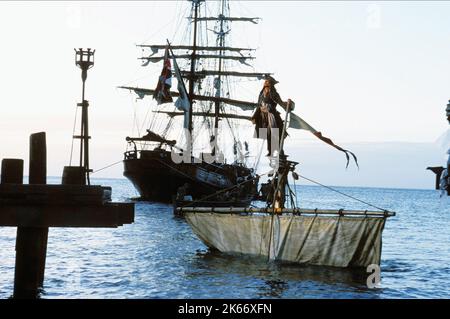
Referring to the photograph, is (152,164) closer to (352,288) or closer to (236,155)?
(236,155)

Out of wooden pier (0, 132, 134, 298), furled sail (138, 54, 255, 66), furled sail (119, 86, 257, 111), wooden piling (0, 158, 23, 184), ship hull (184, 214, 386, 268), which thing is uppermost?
furled sail (138, 54, 255, 66)

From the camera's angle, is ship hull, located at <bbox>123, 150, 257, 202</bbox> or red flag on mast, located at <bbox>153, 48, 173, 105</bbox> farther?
ship hull, located at <bbox>123, 150, 257, 202</bbox>

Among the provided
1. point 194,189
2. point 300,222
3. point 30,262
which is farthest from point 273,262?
point 194,189

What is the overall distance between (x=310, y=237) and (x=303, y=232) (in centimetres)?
30

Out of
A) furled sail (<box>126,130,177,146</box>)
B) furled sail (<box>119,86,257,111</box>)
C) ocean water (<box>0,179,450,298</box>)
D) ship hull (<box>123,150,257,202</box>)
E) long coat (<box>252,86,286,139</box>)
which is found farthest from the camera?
furled sail (<box>119,86,257,111</box>)

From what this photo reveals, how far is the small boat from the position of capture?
1870 cm

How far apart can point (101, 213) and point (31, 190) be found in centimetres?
120

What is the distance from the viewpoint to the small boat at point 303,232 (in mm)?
18703

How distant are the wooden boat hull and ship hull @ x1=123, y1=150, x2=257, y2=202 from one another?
40.7 m

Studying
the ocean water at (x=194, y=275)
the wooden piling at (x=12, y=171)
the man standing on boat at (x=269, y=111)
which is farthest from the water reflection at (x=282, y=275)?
the wooden piling at (x=12, y=171)

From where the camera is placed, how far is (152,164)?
62.6 metres

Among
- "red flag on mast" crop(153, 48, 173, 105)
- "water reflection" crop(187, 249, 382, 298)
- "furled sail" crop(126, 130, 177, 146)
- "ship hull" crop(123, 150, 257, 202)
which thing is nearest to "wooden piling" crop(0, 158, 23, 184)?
"water reflection" crop(187, 249, 382, 298)

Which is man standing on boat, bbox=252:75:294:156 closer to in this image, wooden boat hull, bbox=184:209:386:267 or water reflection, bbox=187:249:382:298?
wooden boat hull, bbox=184:209:386:267

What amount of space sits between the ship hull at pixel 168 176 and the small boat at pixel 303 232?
40.8 meters
